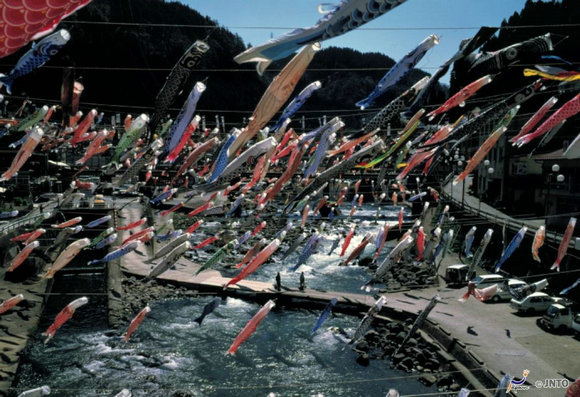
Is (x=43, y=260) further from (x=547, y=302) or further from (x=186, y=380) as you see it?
(x=547, y=302)

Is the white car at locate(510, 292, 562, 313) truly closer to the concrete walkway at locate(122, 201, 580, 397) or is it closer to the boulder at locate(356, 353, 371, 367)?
the concrete walkway at locate(122, 201, 580, 397)

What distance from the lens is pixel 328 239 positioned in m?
33.1

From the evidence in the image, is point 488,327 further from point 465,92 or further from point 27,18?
point 27,18

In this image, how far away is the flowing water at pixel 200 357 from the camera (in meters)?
13.5

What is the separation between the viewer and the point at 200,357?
51.4 ft

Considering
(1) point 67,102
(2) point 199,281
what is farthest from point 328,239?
(1) point 67,102

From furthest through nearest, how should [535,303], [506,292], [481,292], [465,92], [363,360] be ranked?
[506,292] → [535,303] → [363,360] → [481,292] → [465,92]

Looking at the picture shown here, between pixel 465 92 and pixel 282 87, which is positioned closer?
pixel 282 87

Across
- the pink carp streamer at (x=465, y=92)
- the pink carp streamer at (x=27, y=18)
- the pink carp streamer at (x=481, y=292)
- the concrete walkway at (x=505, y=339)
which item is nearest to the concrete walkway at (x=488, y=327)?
the concrete walkway at (x=505, y=339)

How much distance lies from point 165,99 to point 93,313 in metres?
17.0

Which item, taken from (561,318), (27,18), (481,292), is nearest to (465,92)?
(27,18)

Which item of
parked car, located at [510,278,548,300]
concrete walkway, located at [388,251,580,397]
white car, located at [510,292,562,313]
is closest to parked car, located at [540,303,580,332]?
concrete walkway, located at [388,251,580,397]

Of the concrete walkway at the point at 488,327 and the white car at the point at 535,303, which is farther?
the white car at the point at 535,303

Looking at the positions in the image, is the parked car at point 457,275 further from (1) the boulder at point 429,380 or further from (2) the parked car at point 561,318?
(1) the boulder at point 429,380
